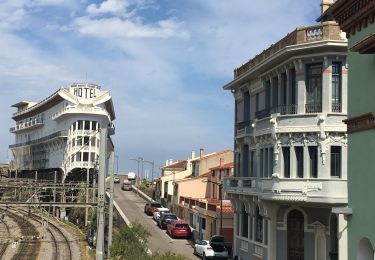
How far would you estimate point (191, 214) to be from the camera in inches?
2215

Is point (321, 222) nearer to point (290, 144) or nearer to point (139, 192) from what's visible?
point (290, 144)

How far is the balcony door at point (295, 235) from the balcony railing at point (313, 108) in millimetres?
5754

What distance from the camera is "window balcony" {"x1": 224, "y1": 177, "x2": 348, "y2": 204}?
26781 mm

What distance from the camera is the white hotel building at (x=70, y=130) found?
79.8 m

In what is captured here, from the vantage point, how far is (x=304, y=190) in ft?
90.8

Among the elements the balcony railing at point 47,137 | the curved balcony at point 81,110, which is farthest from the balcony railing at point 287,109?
the balcony railing at point 47,137

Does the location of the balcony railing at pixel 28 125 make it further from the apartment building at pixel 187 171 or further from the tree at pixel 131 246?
the tree at pixel 131 246

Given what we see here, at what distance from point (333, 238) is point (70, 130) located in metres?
58.6

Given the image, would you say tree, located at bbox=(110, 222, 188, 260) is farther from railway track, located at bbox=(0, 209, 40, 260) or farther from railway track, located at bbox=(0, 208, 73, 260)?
railway track, located at bbox=(0, 209, 40, 260)

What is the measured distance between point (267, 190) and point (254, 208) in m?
4.84

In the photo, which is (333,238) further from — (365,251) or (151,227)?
(151,227)

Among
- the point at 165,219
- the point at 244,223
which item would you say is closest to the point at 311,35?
the point at 244,223

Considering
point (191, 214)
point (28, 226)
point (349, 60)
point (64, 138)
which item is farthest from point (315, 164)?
point (64, 138)

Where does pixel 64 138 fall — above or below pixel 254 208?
above
